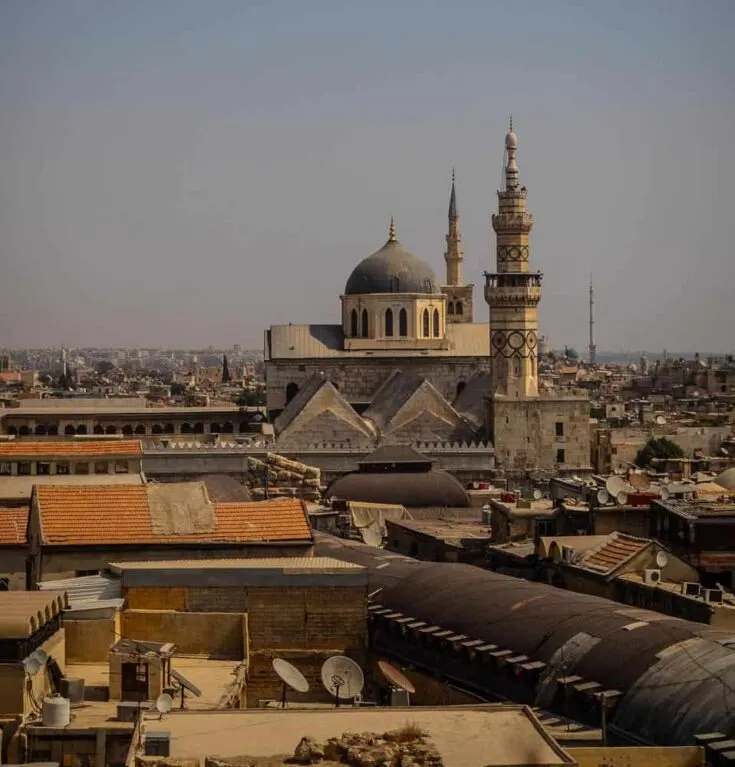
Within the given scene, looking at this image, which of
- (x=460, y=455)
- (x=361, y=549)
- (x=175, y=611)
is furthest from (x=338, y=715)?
(x=460, y=455)

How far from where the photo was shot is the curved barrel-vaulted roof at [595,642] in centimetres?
1916

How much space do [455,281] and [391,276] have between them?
16.3 metres

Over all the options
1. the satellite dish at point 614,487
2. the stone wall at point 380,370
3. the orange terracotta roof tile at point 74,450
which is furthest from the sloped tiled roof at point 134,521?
the stone wall at point 380,370

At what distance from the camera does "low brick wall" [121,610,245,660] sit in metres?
24.1

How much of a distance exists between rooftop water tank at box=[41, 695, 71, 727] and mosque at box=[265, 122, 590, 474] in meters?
42.2

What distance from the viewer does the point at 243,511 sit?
2839 cm

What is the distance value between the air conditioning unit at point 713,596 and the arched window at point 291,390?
4226 centimetres

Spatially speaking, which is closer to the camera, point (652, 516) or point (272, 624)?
point (272, 624)

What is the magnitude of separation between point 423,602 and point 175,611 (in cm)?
325

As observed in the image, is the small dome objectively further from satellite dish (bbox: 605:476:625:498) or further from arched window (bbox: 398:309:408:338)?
satellite dish (bbox: 605:476:625:498)

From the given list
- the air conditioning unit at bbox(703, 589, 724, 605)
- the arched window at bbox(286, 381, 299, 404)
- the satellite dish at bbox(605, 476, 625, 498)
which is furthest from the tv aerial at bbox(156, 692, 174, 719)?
the arched window at bbox(286, 381, 299, 404)

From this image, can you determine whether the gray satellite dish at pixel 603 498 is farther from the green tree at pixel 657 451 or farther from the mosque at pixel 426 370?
the green tree at pixel 657 451

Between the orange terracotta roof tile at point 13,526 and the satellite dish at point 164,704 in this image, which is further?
the orange terracotta roof tile at point 13,526

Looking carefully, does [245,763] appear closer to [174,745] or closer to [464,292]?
[174,745]
